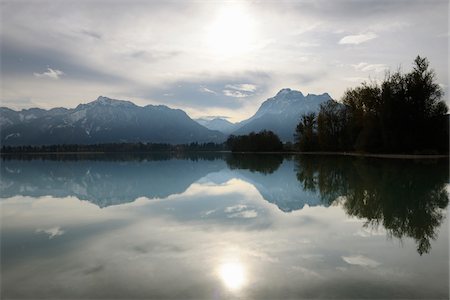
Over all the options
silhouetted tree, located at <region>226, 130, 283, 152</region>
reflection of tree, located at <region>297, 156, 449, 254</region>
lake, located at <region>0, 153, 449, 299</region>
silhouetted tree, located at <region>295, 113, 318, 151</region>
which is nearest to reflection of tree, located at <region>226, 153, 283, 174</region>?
reflection of tree, located at <region>297, 156, 449, 254</region>

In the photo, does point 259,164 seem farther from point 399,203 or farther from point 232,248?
point 232,248

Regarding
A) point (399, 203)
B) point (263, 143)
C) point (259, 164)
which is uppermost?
point (263, 143)

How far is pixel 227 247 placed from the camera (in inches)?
424

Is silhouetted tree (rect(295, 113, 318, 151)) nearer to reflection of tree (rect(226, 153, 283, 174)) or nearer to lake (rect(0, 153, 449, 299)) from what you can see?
reflection of tree (rect(226, 153, 283, 174))

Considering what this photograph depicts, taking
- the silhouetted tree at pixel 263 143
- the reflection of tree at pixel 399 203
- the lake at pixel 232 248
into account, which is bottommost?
the lake at pixel 232 248

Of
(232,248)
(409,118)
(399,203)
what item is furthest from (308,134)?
(232,248)

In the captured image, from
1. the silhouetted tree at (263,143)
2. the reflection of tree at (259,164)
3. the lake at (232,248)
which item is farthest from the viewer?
the silhouetted tree at (263,143)

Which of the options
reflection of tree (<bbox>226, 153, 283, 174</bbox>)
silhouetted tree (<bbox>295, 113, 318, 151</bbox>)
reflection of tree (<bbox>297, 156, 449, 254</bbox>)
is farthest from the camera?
silhouetted tree (<bbox>295, 113, 318, 151</bbox>)

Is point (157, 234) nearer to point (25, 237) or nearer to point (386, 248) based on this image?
point (25, 237)

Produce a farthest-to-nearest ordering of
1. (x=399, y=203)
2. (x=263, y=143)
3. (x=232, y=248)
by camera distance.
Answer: (x=263, y=143) < (x=399, y=203) < (x=232, y=248)

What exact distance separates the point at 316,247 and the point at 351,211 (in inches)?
254

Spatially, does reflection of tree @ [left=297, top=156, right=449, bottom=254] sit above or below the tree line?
below

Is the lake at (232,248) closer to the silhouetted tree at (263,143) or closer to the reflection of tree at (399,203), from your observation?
the reflection of tree at (399,203)

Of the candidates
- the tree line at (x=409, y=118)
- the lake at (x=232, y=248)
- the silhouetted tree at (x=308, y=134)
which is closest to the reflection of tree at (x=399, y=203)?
the lake at (x=232, y=248)
